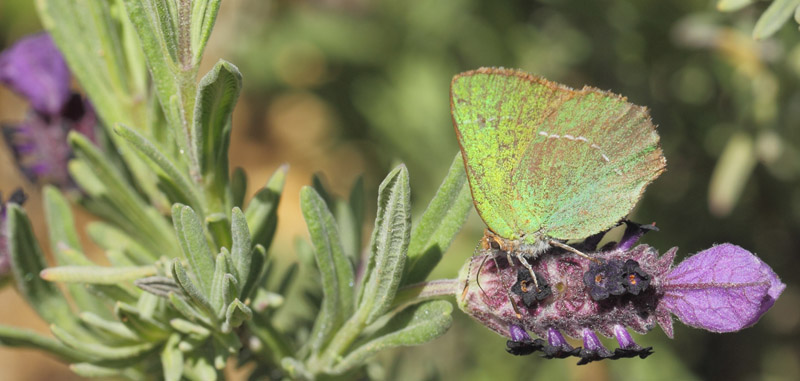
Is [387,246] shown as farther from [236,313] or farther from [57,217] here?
[57,217]

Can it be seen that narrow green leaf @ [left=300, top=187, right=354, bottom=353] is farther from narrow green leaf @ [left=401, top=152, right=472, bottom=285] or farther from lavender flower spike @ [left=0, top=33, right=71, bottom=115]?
lavender flower spike @ [left=0, top=33, right=71, bottom=115]

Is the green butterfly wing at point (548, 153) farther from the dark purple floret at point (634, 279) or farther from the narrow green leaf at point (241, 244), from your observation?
the narrow green leaf at point (241, 244)

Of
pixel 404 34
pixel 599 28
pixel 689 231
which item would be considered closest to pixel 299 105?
pixel 404 34

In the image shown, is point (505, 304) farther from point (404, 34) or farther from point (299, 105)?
point (299, 105)

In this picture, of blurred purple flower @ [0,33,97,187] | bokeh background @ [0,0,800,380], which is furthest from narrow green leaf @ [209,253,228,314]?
bokeh background @ [0,0,800,380]

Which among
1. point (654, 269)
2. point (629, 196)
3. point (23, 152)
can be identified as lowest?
point (23, 152)

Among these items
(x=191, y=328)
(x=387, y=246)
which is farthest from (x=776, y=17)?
(x=191, y=328)
